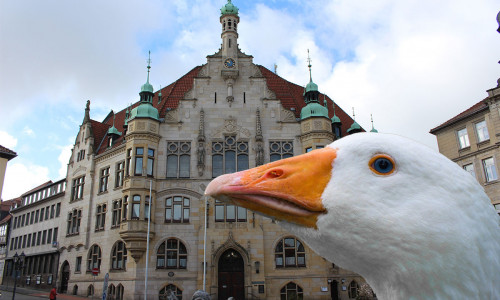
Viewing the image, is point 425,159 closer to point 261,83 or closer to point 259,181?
point 259,181

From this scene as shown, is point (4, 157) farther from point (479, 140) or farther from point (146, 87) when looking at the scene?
point (479, 140)

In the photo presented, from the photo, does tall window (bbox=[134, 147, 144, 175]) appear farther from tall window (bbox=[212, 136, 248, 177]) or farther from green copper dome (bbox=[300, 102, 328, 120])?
green copper dome (bbox=[300, 102, 328, 120])

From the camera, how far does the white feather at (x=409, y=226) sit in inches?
61.1

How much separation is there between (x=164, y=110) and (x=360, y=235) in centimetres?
2344

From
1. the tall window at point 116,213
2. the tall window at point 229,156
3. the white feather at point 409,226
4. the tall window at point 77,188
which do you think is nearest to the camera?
the white feather at point 409,226

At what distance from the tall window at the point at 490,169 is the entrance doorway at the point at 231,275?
1486 cm

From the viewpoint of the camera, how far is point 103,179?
2583 cm

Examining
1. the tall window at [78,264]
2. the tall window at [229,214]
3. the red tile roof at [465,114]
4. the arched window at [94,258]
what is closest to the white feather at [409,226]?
the tall window at [229,214]

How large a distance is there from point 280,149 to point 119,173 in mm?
10482

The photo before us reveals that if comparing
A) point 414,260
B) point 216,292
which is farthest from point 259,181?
point 216,292

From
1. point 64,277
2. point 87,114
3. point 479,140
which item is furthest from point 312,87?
point 64,277

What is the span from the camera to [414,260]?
159 centimetres

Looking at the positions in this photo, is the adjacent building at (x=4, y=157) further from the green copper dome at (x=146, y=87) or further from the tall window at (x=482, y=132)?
the tall window at (x=482, y=132)

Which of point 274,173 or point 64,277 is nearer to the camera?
point 274,173
